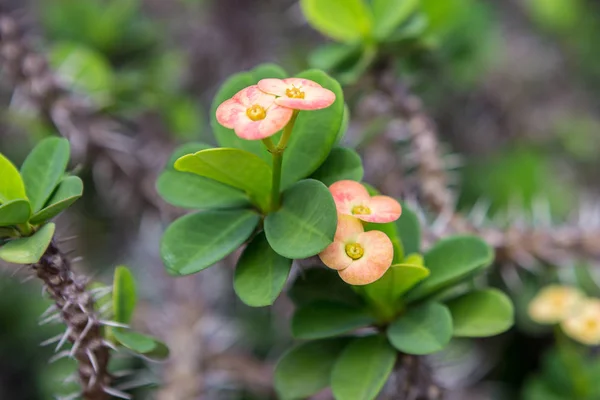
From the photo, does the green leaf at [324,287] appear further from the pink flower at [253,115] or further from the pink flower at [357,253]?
the pink flower at [253,115]

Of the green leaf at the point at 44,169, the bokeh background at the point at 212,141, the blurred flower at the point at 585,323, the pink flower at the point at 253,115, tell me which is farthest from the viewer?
the bokeh background at the point at 212,141

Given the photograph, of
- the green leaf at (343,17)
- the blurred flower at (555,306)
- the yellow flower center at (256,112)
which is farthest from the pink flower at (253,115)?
the blurred flower at (555,306)

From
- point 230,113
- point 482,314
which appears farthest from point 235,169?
point 482,314

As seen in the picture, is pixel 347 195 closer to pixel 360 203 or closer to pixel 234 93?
pixel 360 203

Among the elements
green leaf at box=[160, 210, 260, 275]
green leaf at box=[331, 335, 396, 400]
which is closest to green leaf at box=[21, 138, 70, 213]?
green leaf at box=[160, 210, 260, 275]

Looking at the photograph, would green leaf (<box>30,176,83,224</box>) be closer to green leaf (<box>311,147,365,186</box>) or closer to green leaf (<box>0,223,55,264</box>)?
green leaf (<box>0,223,55,264</box>)
